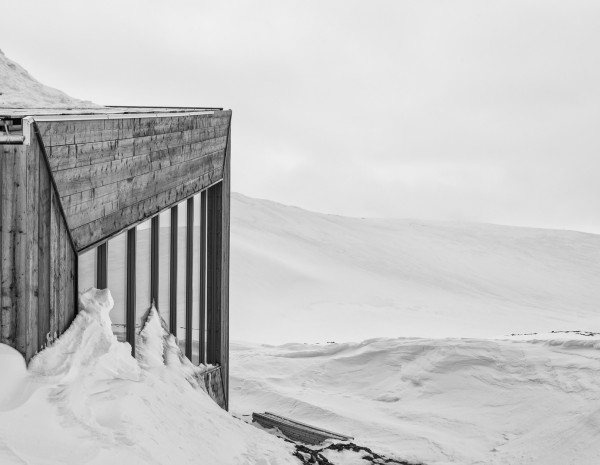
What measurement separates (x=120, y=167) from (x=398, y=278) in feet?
105

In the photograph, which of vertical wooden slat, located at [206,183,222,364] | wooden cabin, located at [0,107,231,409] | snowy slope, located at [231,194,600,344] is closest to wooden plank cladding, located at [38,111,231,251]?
wooden cabin, located at [0,107,231,409]

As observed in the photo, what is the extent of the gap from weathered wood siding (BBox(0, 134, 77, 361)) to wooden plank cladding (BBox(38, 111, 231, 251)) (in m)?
0.21

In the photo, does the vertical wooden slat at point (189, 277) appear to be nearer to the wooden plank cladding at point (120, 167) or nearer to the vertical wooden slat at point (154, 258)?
the wooden plank cladding at point (120, 167)

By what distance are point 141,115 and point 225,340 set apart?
4542 millimetres

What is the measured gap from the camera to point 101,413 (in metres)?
4.48

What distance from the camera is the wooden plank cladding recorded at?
16.4 feet

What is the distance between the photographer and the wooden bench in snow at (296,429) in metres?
9.30

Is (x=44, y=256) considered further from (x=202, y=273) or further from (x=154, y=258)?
(x=202, y=273)

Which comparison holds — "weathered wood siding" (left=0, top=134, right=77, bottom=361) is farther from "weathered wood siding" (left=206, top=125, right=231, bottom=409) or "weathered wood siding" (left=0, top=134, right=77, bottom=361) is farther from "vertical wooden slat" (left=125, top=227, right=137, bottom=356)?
"weathered wood siding" (left=206, top=125, right=231, bottom=409)

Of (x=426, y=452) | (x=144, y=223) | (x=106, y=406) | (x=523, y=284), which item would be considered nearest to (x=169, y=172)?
(x=144, y=223)

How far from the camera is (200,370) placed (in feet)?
29.0

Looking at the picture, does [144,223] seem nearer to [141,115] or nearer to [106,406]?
[141,115]

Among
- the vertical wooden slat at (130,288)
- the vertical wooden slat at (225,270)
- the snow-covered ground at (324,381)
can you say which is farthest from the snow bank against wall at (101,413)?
the vertical wooden slat at (225,270)

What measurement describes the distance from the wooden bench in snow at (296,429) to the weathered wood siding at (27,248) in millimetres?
5284
